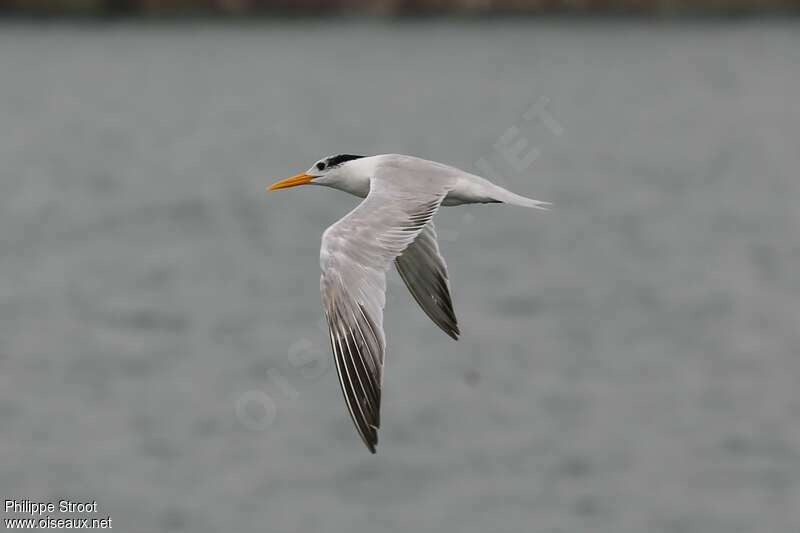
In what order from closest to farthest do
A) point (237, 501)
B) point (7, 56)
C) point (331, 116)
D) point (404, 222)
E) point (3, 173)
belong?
point (404, 222) < point (237, 501) < point (3, 173) < point (331, 116) < point (7, 56)

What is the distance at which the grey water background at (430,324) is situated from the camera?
96.6 feet

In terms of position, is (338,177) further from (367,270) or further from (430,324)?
(430,324)

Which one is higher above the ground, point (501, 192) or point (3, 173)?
point (501, 192)

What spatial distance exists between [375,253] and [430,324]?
29232mm

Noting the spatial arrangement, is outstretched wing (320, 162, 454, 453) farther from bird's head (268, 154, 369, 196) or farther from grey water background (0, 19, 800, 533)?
grey water background (0, 19, 800, 533)

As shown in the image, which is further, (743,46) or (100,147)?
(743,46)

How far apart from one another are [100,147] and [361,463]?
4806 cm

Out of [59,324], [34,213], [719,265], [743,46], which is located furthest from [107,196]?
[743,46]

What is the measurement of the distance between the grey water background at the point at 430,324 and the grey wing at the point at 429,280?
55.7 feet

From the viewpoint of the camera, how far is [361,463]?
30.4 metres

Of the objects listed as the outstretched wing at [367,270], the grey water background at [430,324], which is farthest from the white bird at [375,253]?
the grey water background at [430,324]

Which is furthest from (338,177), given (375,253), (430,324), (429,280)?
(430,324)

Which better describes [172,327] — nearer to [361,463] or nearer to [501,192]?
[361,463]

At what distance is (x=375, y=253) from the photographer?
9.74m
